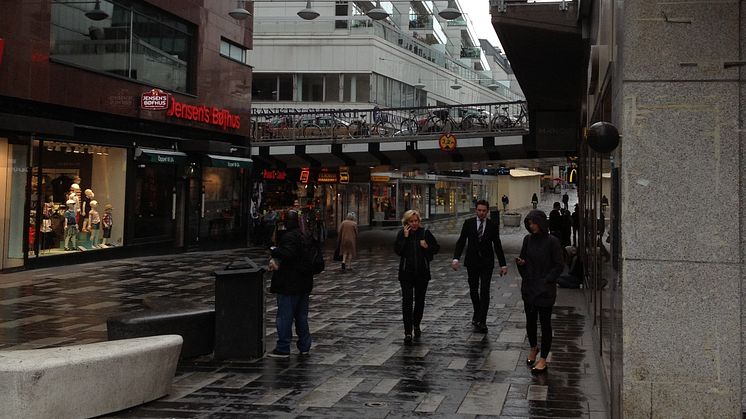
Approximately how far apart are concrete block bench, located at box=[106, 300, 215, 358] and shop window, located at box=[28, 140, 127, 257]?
10549mm

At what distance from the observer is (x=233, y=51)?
25875 millimetres

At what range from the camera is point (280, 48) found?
40.4 meters

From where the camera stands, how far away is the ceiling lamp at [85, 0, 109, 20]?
18.7 meters

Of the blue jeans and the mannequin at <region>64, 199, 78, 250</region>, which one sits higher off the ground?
the mannequin at <region>64, 199, 78, 250</region>

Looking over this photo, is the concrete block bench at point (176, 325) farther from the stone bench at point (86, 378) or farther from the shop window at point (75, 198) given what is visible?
the shop window at point (75, 198)

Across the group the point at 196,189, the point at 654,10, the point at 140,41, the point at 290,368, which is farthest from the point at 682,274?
the point at 196,189

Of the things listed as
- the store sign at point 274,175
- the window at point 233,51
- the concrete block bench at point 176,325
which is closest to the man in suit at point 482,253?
the concrete block bench at point 176,325

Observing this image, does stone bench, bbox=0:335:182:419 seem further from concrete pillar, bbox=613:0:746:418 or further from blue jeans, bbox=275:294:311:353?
concrete pillar, bbox=613:0:746:418

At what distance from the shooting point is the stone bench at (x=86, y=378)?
5316 mm

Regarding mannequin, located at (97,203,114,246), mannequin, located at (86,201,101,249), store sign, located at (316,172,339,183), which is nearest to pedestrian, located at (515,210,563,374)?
mannequin, located at (86,201,101,249)

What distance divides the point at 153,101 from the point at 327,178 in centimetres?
1345

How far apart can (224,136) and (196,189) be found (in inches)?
97.2

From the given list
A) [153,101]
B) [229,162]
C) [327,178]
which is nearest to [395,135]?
[229,162]

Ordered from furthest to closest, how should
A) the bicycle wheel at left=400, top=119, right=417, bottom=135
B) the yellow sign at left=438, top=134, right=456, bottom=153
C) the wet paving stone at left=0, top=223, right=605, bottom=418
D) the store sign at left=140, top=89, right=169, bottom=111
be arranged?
1. the bicycle wheel at left=400, top=119, right=417, bottom=135
2. the yellow sign at left=438, top=134, right=456, bottom=153
3. the store sign at left=140, top=89, right=169, bottom=111
4. the wet paving stone at left=0, top=223, right=605, bottom=418
